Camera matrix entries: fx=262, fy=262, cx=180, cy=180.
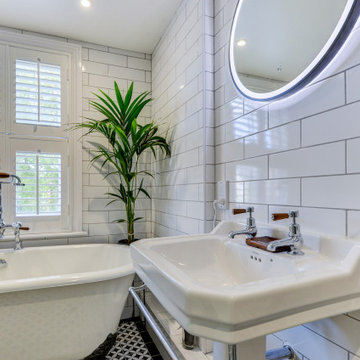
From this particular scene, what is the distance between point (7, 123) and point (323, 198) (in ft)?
8.04

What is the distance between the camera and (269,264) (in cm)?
88

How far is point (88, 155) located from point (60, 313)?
→ 144cm

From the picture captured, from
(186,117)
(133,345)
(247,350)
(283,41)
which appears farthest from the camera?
(133,345)

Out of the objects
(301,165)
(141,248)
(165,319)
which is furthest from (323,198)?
(165,319)

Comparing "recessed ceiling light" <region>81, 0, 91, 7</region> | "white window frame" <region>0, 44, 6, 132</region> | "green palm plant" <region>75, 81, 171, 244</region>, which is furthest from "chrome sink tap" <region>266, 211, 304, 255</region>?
"white window frame" <region>0, 44, 6, 132</region>

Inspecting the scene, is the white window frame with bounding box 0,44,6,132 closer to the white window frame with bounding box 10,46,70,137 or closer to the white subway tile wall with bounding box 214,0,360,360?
the white window frame with bounding box 10,46,70,137

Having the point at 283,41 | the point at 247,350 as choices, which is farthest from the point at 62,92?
the point at 247,350

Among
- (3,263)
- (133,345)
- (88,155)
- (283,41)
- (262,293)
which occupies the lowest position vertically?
(133,345)

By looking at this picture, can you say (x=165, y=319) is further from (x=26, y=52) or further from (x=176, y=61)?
(x=26, y=52)

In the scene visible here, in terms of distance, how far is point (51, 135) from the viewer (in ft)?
7.84

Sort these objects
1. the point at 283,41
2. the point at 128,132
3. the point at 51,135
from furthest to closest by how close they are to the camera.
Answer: the point at 51,135 < the point at 128,132 < the point at 283,41

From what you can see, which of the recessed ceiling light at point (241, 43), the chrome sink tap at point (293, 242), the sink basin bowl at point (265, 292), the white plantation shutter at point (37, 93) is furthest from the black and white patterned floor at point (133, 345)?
the recessed ceiling light at point (241, 43)

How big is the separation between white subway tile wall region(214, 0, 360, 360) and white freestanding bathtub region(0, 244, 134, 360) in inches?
34.3

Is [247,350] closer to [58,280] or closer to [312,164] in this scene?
[312,164]
